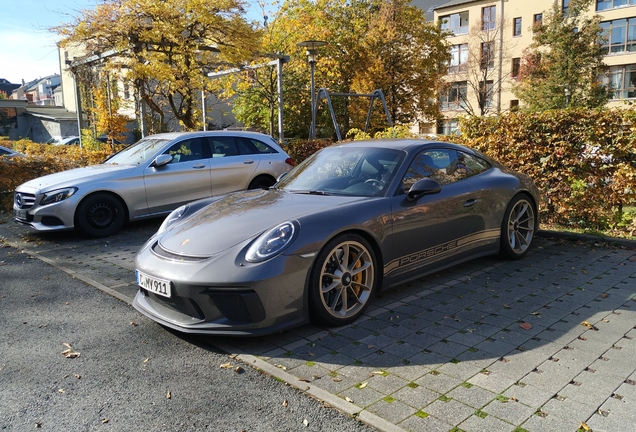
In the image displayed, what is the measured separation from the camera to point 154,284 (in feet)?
12.8

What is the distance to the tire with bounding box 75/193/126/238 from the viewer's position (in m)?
7.70

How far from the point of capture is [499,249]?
576 centimetres

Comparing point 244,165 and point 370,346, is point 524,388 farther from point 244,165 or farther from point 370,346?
point 244,165

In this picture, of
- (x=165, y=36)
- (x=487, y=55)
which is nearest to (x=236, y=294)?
(x=165, y=36)

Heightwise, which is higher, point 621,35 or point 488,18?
point 488,18

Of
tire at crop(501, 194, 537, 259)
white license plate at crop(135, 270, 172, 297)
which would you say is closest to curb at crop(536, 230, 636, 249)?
tire at crop(501, 194, 537, 259)

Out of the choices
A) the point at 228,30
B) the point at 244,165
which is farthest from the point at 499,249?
the point at 228,30

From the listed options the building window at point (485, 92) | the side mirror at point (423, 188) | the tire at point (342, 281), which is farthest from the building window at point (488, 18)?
the tire at point (342, 281)

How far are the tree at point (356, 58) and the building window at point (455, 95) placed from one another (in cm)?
1767

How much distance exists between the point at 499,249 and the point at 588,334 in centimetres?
195

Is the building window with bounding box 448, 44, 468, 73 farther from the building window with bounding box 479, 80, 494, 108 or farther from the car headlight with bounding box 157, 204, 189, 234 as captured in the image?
the car headlight with bounding box 157, 204, 189, 234

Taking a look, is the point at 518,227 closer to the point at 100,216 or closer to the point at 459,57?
the point at 100,216

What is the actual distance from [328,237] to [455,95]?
46.8 meters

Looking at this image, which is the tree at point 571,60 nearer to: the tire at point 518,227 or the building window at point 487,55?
the building window at point 487,55
